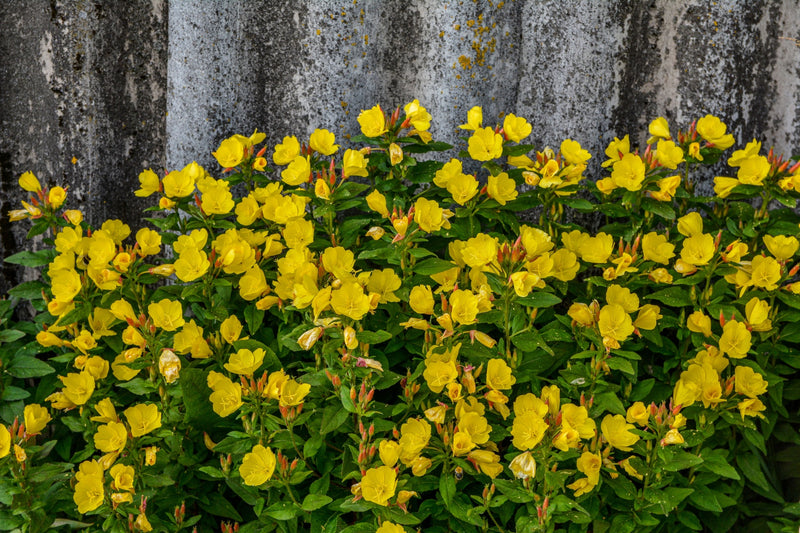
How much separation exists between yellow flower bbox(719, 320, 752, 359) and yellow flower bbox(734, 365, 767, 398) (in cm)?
4

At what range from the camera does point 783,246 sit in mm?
1790

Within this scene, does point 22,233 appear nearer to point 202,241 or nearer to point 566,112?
point 202,241

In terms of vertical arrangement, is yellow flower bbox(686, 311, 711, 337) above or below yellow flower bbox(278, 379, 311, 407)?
above

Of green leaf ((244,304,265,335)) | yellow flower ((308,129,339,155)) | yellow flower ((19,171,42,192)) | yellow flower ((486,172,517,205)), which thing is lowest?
green leaf ((244,304,265,335))

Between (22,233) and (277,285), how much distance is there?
1.40m

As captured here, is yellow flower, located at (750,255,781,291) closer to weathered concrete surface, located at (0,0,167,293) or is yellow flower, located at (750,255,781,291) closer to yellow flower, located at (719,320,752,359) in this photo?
yellow flower, located at (719,320,752,359)

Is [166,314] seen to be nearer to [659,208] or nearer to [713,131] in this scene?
[659,208]

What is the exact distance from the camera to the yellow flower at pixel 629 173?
74.8 inches

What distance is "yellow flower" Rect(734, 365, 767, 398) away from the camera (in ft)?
5.43

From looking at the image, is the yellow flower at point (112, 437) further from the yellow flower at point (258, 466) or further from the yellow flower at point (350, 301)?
the yellow flower at point (350, 301)

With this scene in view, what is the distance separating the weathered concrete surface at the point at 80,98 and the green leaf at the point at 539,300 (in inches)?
64.8

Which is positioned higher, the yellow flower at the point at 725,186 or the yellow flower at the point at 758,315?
the yellow flower at the point at 725,186

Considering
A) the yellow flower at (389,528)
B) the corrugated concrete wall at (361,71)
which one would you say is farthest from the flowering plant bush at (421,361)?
the corrugated concrete wall at (361,71)

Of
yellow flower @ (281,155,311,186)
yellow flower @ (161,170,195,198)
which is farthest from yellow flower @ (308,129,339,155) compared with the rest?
yellow flower @ (161,170,195,198)
